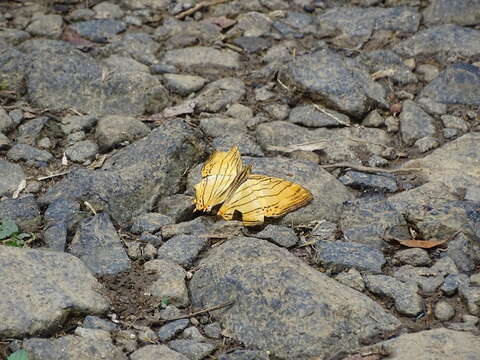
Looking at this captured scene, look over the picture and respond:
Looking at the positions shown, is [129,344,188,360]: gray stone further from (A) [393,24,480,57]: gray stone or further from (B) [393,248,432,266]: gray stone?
(A) [393,24,480,57]: gray stone

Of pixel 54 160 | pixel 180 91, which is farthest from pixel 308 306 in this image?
pixel 180 91

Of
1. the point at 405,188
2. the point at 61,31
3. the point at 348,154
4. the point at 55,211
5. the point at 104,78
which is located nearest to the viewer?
the point at 55,211

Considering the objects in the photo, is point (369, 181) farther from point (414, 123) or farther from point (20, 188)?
point (20, 188)

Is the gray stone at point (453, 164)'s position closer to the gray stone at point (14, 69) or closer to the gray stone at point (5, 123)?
the gray stone at point (5, 123)

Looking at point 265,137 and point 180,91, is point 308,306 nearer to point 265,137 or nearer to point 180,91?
point 265,137

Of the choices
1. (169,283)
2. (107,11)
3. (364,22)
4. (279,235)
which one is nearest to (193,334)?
(169,283)

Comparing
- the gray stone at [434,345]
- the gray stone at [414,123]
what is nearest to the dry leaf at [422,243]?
the gray stone at [434,345]
